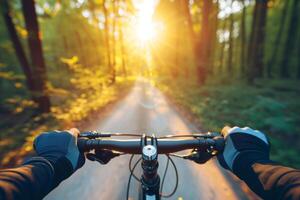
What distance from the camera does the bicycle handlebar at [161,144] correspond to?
176cm

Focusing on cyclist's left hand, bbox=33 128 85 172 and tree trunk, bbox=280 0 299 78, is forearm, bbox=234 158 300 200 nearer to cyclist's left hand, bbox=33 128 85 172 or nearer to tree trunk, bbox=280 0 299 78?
cyclist's left hand, bbox=33 128 85 172

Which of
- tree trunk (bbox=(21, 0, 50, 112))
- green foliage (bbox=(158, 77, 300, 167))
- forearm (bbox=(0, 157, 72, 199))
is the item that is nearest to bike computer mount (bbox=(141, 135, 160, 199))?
forearm (bbox=(0, 157, 72, 199))

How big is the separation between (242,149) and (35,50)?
9687 mm

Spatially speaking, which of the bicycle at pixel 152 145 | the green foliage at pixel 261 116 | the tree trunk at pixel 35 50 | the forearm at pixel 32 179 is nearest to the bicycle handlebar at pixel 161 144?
the bicycle at pixel 152 145

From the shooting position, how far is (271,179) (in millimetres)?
1311

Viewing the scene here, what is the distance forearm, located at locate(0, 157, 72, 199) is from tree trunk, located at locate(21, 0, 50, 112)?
8490 mm

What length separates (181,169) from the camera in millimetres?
4531

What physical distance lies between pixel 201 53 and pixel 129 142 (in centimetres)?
1384

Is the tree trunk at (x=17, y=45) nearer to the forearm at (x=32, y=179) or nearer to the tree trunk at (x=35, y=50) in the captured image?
the tree trunk at (x=35, y=50)

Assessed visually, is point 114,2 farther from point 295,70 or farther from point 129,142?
point 295,70

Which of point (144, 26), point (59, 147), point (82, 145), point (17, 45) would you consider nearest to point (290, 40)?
point (144, 26)

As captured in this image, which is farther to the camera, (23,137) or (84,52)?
(84,52)

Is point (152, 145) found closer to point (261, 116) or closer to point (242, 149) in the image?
point (242, 149)

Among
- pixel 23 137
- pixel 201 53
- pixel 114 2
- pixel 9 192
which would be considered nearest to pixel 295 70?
pixel 201 53
